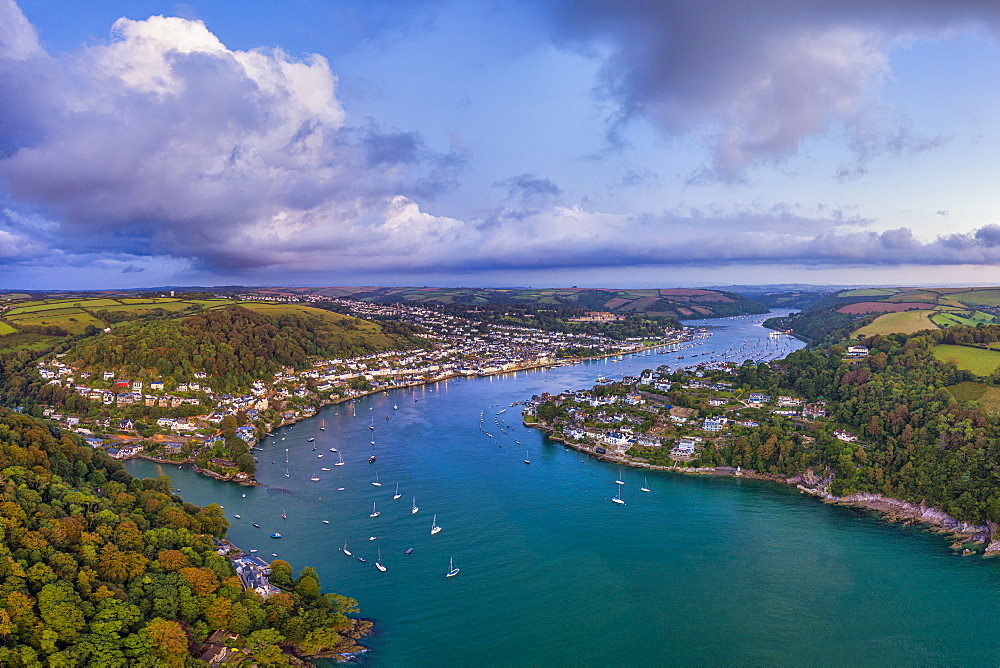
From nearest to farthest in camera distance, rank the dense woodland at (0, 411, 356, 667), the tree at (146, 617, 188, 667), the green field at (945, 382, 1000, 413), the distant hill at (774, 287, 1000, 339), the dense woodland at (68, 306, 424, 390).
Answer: the dense woodland at (0, 411, 356, 667) → the tree at (146, 617, 188, 667) → the green field at (945, 382, 1000, 413) → the dense woodland at (68, 306, 424, 390) → the distant hill at (774, 287, 1000, 339)

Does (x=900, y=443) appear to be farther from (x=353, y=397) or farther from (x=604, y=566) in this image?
(x=353, y=397)

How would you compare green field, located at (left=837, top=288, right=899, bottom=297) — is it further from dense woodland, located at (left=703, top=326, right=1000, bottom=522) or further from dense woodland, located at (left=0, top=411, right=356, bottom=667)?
dense woodland, located at (left=0, top=411, right=356, bottom=667)

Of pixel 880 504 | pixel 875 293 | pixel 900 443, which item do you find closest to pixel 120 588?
pixel 880 504

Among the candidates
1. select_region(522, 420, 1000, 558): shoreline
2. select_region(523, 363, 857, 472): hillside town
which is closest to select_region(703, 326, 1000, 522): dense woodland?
select_region(522, 420, 1000, 558): shoreline

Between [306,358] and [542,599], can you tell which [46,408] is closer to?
[306,358]

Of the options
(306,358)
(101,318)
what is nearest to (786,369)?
(306,358)

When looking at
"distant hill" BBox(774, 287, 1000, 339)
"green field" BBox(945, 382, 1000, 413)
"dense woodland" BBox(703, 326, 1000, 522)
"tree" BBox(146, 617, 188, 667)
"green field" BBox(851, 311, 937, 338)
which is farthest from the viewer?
"distant hill" BBox(774, 287, 1000, 339)
